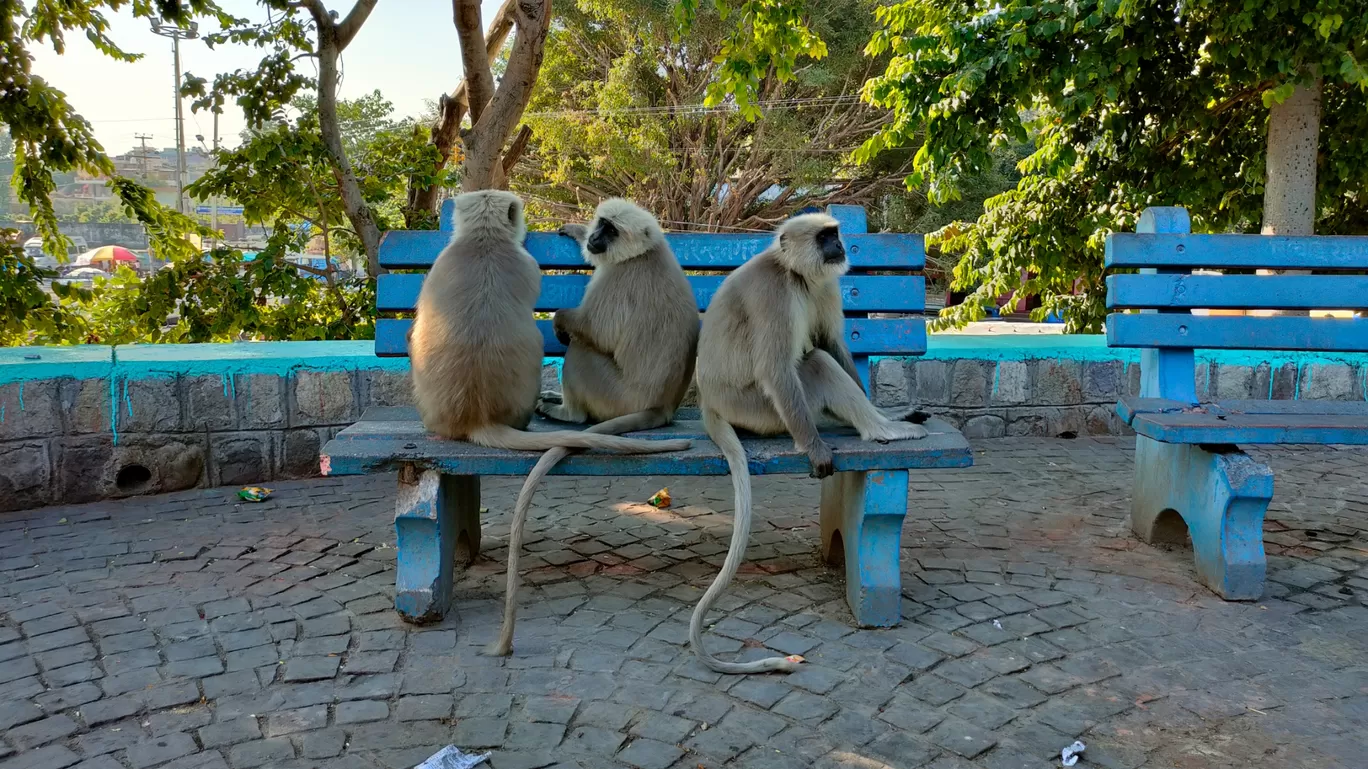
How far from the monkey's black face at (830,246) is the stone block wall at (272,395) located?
225cm

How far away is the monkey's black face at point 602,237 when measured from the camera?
3680 mm

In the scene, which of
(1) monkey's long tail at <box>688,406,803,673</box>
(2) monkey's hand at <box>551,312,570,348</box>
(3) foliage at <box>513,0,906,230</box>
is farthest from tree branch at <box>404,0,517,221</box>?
(3) foliage at <box>513,0,906,230</box>

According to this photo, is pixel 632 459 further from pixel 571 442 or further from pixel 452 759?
pixel 452 759

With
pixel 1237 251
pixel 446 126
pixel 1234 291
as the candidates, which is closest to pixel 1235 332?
pixel 1234 291

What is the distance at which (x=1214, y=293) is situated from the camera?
4.01 m

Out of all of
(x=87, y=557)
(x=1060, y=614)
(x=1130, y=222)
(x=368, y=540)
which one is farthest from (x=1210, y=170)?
(x=87, y=557)

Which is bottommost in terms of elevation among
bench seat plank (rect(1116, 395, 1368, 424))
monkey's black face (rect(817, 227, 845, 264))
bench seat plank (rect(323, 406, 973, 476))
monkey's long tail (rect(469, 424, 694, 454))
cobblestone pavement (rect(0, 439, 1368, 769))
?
cobblestone pavement (rect(0, 439, 1368, 769))

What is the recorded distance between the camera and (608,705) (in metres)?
2.63

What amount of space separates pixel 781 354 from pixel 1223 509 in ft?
5.64

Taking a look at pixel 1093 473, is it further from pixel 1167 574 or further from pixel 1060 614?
pixel 1060 614

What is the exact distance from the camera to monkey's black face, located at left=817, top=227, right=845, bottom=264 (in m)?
3.37

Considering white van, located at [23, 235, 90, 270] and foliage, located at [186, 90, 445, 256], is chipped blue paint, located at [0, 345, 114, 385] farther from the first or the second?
foliage, located at [186, 90, 445, 256]

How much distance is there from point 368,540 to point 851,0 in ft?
70.7

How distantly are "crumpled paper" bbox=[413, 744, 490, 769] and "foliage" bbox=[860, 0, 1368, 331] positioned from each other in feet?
14.4
